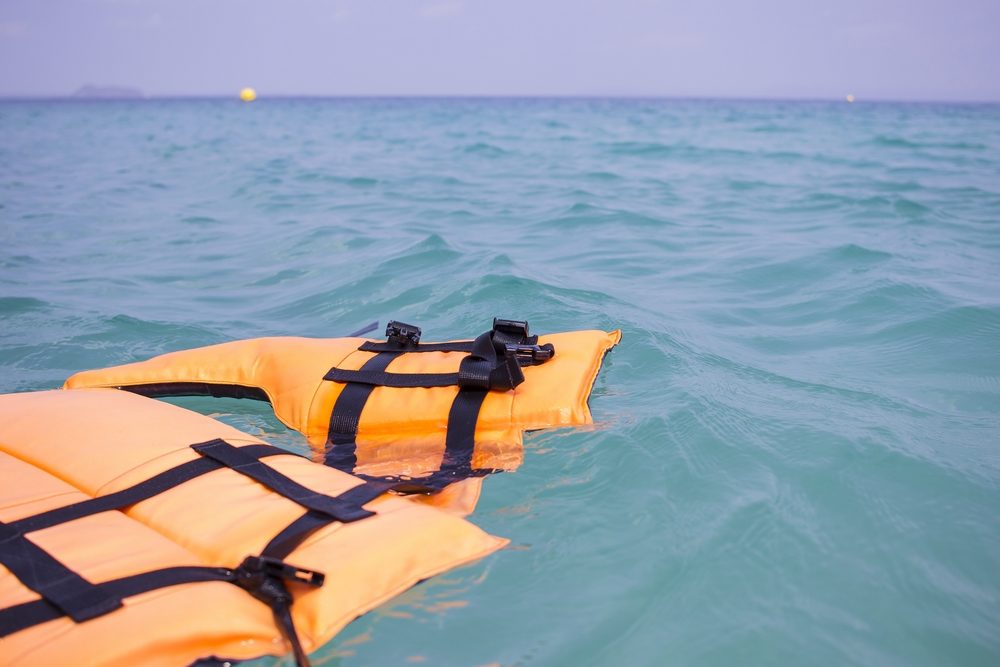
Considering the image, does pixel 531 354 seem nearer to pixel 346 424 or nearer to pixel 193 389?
pixel 346 424

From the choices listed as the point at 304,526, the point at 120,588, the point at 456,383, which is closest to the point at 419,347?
the point at 456,383

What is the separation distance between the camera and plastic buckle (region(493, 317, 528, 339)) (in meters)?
3.21

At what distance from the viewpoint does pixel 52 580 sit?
69.4 inches

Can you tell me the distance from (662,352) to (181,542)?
2.75 meters

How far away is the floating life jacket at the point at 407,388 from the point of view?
285cm

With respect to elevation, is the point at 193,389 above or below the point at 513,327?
below

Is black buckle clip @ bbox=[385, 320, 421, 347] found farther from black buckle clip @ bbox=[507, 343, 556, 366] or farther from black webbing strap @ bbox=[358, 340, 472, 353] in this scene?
black buckle clip @ bbox=[507, 343, 556, 366]

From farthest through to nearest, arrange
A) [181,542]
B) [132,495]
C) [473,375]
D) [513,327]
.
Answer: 1. [513,327]
2. [473,375]
3. [132,495]
4. [181,542]

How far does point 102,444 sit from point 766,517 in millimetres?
2065

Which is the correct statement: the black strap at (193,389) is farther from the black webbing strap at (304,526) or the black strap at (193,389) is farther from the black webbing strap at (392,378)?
the black webbing strap at (304,526)

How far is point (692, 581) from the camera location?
2369 millimetres

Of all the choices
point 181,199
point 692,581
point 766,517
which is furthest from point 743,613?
point 181,199

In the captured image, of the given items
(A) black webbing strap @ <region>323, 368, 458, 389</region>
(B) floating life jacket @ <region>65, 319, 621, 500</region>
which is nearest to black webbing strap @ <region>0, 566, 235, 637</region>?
(B) floating life jacket @ <region>65, 319, 621, 500</region>

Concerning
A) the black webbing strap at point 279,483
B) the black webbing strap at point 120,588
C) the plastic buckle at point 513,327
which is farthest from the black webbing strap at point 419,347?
the black webbing strap at point 120,588
